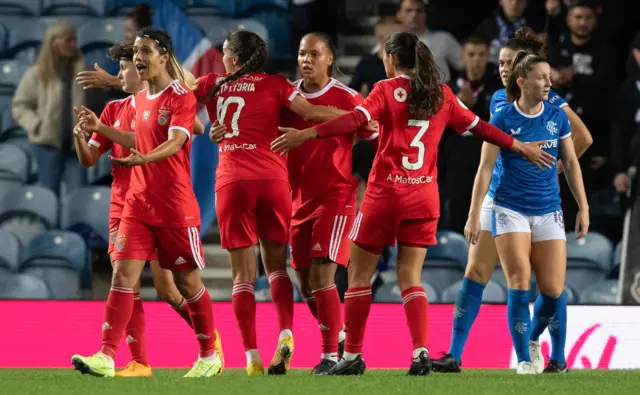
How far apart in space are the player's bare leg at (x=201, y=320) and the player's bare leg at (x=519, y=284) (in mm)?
1543

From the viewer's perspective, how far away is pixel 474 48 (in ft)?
30.0

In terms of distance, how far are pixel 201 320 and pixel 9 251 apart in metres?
3.85

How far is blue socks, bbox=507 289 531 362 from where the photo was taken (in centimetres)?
595

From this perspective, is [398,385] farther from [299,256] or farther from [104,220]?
[104,220]

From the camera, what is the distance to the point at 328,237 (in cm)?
591

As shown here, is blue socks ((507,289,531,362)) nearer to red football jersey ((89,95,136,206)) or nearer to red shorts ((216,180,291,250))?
red shorts ((216,180,291,250))

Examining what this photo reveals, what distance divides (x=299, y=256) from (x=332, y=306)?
345mm

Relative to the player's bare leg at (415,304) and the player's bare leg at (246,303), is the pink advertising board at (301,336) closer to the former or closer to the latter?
the player's bare leg at (246,303)

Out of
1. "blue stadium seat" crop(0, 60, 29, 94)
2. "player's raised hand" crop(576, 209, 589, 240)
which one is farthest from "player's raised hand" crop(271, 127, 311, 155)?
"blue stadium seat" crop(0, 60, 29, 94)

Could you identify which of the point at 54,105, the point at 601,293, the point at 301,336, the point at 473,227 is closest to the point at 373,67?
the point at 301,336

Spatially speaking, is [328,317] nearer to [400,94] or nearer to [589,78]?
[400,94]

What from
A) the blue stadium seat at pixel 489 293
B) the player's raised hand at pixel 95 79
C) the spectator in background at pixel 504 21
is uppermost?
the spectator in background at pixel 504 21

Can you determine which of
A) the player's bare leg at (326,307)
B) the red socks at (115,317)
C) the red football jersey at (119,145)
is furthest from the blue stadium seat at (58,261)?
the red socks at (115,317)

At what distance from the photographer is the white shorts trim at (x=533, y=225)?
234 inches
